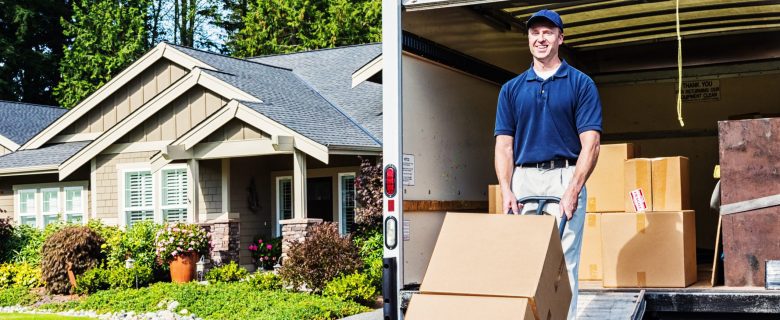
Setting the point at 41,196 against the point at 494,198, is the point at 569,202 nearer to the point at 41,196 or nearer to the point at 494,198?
the point at 494,198

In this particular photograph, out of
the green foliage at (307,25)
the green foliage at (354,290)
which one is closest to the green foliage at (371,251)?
the green foliage at (354,290)

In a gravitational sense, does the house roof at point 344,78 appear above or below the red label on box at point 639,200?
above

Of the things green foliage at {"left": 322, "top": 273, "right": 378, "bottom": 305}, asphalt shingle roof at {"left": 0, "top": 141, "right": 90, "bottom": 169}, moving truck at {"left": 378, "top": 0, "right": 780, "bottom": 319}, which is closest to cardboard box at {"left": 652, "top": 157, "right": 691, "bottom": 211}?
moving truck at {"left": 378, "top": 0, "right": 780, "bottom": 319}

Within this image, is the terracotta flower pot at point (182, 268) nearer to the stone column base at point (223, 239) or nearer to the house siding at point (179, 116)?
the stone column base at point (223, 239)

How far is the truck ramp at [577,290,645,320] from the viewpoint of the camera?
5.17 meters

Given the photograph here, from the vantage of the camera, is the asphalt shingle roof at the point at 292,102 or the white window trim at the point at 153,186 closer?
the asphalt shingle roof at the point at 292,102

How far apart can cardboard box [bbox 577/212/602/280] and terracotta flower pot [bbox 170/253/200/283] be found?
35.5ft

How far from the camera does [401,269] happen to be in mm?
5543

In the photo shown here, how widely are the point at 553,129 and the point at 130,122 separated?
49.5ft

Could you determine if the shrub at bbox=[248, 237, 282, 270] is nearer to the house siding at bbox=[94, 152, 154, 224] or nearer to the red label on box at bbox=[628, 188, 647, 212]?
the house siding at bbox=[94, 152, 154, 224]

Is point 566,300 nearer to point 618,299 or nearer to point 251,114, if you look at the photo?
point 618,299

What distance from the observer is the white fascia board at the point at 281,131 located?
629 inches

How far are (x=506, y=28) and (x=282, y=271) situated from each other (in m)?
7.49

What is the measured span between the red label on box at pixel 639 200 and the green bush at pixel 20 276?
13.1 meters
